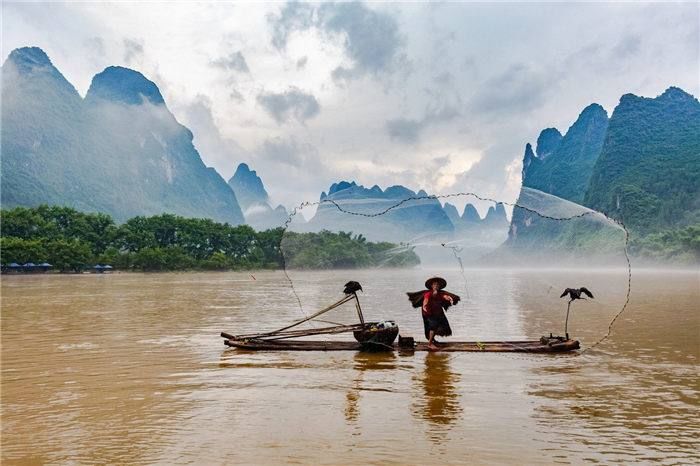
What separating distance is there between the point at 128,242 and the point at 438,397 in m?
72.7

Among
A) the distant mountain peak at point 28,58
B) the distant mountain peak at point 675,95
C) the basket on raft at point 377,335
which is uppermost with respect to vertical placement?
the distant mountain peak at point 28,58

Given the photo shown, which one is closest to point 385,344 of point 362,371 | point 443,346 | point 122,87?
point 443,346

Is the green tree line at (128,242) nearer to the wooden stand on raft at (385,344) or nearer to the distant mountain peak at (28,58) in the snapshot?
the wooden stand on raft at (385,344)

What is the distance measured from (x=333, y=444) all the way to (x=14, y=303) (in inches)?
919

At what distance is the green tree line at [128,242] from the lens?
5975 cm

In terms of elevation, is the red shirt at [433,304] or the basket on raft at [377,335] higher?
the red shirt at [433,304]

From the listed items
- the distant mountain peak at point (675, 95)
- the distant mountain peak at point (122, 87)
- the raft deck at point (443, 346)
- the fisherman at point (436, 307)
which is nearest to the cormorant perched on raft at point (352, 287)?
the raft deck at point (443, 346)

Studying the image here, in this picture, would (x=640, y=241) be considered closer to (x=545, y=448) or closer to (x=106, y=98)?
(x=545, y=448)

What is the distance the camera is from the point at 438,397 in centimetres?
783

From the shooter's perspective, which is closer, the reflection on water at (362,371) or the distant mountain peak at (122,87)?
the reflection on water at (362,371)

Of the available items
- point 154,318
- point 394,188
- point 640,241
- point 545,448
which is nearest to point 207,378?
point 545,448

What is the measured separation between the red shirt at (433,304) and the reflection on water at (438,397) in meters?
1.25

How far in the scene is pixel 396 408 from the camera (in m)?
7.23

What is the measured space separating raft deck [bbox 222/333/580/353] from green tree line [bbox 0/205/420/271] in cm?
3932
